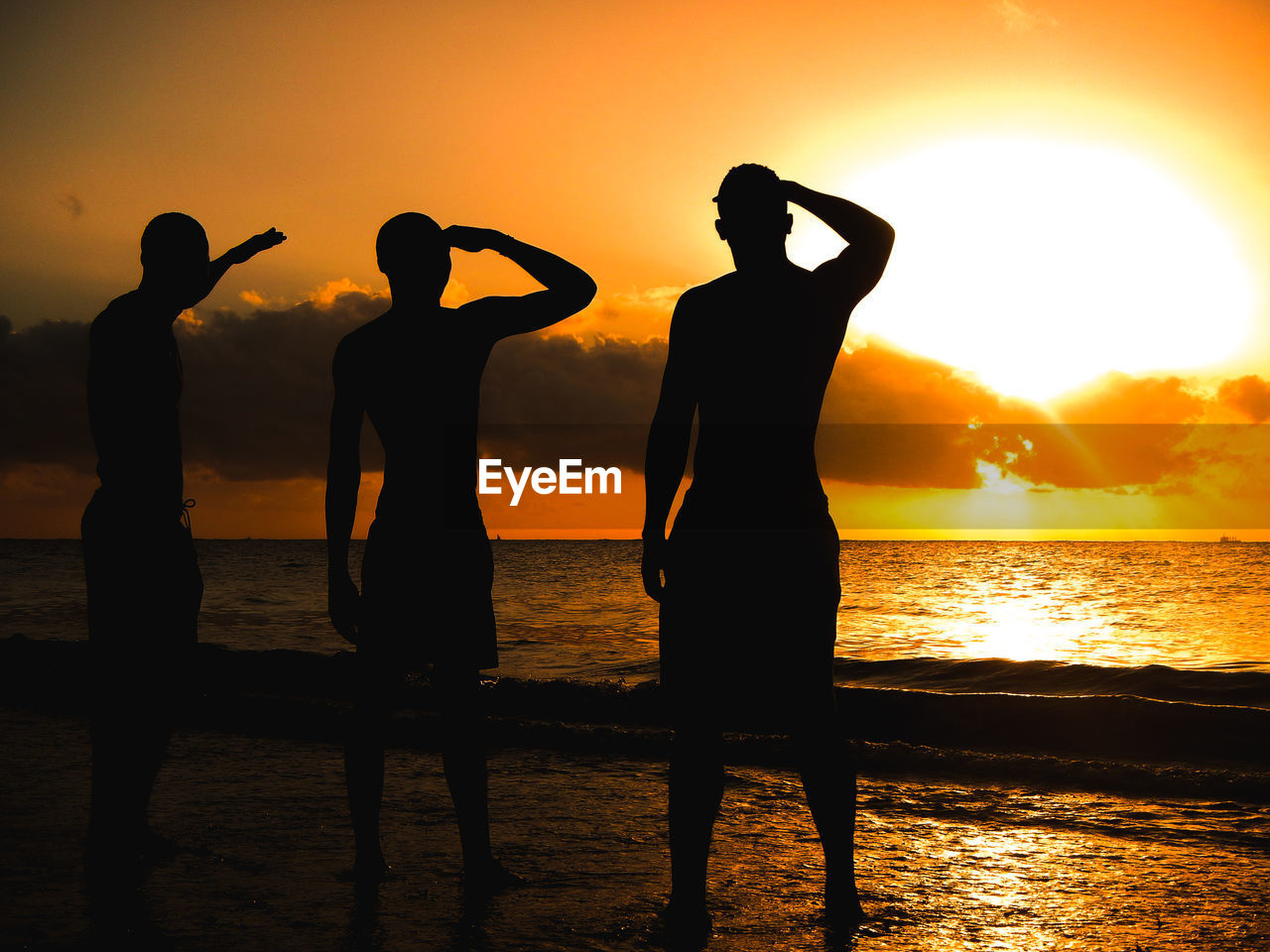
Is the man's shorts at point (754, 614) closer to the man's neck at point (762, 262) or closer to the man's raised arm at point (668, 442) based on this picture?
the man's raised arm at point (668, 442)

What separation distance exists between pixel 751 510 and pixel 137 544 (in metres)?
2.22

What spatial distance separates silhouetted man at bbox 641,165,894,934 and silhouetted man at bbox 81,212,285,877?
6.03 ft

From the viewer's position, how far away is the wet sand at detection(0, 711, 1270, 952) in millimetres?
3387

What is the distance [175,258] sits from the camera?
3.81m

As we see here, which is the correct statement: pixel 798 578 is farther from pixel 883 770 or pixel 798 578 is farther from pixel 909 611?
pixel 909 611

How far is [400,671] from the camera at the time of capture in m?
3.51

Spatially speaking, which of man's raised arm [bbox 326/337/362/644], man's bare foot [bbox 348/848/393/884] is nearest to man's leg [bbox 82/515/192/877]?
man's raised arm [bbox 326/337/362/644]

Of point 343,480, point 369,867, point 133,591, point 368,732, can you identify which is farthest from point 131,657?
point 369,867

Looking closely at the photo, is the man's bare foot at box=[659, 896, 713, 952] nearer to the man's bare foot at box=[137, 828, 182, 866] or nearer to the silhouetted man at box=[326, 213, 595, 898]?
the silhouetted man at box=[326, 213, 595, 898]

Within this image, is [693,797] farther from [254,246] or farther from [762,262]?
[254,246]

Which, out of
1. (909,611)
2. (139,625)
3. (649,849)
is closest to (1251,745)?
(649,849)

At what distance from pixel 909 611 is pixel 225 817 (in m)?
28.6

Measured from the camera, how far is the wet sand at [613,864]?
3387 millimetres

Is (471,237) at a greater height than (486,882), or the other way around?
(471,237)
